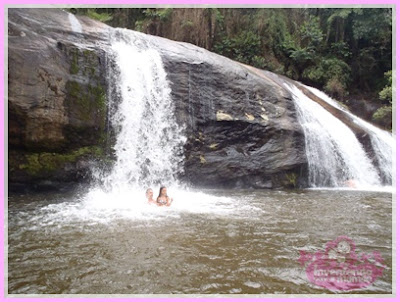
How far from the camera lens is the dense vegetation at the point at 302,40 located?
1465 cm

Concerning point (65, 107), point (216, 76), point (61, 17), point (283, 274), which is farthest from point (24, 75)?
point (283, 274)

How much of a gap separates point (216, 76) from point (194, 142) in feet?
7.31

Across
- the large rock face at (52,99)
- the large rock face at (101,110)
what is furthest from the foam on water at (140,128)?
the large rock face at (52,99)

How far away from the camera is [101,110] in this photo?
759 centimetres

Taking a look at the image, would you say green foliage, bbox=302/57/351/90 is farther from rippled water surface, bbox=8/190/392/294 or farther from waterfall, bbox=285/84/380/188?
rippled water surface, bbox=8/190/392/294

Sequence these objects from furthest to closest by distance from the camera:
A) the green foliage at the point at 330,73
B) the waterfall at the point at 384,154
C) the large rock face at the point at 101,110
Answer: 1. the green foliage at the point at 330,73
2. the waterfall at the point at 384,154
3. the large rock face at the point at 101,110

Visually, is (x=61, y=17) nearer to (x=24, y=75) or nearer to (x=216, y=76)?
(x=24, y=75)

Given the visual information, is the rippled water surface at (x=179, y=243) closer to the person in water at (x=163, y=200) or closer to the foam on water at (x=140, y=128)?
the person in water at (x=163, y=200)

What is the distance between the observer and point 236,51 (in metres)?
15.5
